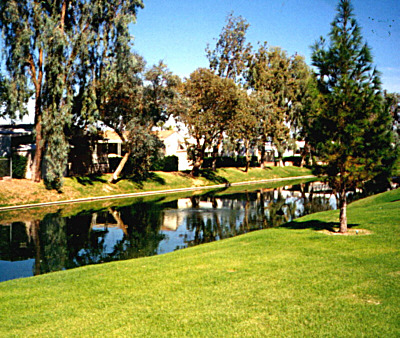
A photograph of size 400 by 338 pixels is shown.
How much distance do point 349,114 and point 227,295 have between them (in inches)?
346

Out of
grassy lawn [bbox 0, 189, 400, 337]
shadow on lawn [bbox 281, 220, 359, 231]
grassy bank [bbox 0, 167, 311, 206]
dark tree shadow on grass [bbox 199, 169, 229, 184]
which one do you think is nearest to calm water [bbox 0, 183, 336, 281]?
shadow on lawn [bbox 281, 220, 359, 231]

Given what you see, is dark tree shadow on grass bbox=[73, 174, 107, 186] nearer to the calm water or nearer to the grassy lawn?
the calm water

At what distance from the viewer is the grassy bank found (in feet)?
95.7

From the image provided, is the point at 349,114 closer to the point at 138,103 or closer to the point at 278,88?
the point at 138,103

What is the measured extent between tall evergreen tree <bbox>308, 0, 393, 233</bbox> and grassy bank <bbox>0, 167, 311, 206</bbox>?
22697 millimetres

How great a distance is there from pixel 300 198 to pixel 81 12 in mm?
23401

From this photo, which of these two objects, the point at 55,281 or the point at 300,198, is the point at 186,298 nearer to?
the point at 55,281

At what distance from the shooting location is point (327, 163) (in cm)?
1470

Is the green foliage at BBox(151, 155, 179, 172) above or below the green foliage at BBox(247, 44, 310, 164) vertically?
below

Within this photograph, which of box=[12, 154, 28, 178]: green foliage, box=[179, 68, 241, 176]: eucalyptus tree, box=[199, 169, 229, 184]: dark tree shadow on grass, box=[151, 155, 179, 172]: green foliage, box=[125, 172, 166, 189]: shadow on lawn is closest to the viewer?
box=[12, 154, 28, 178]: green foliage

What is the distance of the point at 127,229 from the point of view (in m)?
19.9

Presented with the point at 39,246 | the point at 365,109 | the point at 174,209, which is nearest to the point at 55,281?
the point at 39,246

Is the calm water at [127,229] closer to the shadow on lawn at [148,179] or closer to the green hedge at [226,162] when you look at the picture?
the shadow on lawn at [148,179]

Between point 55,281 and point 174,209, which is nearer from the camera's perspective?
point 55,281
